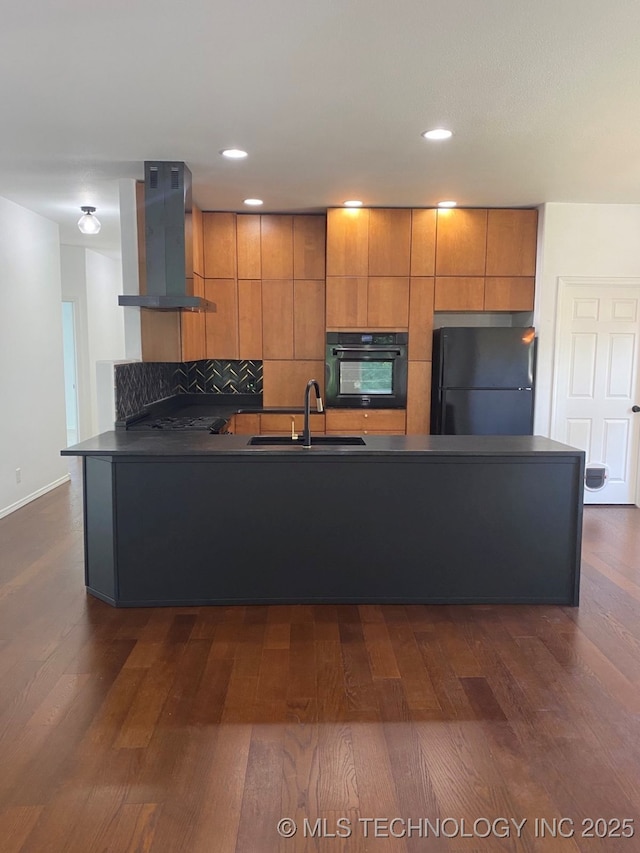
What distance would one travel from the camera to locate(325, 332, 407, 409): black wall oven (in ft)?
18.5

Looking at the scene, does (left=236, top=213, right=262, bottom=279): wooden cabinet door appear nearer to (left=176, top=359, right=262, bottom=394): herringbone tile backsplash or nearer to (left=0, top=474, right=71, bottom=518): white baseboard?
(left=176, top=359, right=262, bottom=394): herringbone tile backsplash

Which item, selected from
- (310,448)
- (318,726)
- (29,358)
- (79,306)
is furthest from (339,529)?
(79,306)

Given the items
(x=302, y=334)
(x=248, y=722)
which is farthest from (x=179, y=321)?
(x=248, y=722)

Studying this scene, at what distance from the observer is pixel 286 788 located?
2.08m

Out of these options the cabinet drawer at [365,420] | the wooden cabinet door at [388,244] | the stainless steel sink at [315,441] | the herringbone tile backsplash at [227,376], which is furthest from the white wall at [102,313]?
the stainless steel sink at [315,441]

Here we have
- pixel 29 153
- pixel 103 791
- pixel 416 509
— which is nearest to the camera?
pixel 103 791

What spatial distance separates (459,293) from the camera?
5.54m

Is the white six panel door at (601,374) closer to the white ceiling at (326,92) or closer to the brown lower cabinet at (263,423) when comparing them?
the white ceiling at (326,92)

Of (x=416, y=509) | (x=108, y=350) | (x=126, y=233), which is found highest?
(x=126, y=233)

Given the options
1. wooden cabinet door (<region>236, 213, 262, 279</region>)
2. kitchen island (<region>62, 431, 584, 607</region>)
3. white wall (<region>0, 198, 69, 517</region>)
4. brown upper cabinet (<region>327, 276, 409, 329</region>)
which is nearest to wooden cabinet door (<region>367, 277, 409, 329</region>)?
brown upper cabinet (<region>327, 276, 409, 329</region>)

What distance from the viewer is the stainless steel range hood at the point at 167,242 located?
13.6 feet

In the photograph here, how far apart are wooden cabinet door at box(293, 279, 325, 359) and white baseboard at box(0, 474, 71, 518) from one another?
108 inches

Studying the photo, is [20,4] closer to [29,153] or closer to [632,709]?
[29,153]

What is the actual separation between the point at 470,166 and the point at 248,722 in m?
3.57
